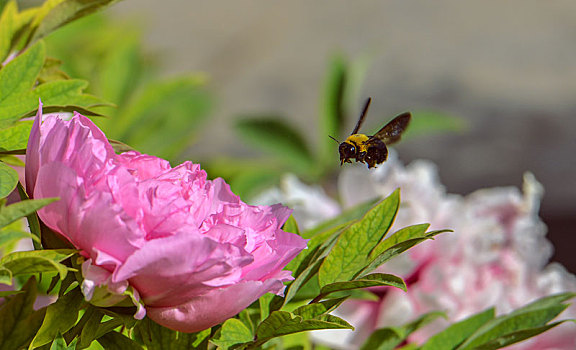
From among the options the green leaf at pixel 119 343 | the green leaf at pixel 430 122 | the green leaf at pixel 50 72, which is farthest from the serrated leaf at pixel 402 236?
the green leaf at pixel 430 122

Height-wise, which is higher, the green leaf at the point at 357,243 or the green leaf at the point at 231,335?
the green leaf at the point at 357,243

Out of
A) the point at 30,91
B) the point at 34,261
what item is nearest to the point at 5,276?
the point at 34,261

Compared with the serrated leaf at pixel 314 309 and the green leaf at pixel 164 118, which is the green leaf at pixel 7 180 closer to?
the serrated leaf at pixel 314 309

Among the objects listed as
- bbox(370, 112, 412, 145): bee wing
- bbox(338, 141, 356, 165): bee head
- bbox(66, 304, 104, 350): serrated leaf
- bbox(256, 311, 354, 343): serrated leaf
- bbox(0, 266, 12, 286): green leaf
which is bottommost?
bbox(66, 304, 104, 350): serrated leaf

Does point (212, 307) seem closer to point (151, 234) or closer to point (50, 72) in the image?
point (151, 234)

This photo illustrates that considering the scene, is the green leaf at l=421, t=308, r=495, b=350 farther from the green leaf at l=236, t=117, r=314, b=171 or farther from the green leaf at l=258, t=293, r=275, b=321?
the green leaf at l=236, t=117, r=314, b=171

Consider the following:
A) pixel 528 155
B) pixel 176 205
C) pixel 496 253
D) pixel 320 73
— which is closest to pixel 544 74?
pixel 528 155

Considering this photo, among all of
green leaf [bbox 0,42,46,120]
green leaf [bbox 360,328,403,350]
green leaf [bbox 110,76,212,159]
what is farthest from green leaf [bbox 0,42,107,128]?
green leaf [bbox 110,76,212,159]
